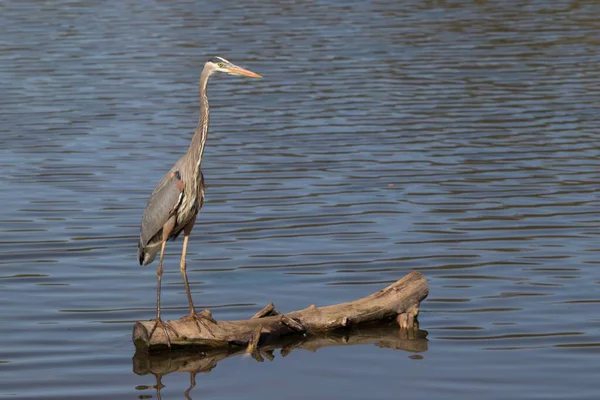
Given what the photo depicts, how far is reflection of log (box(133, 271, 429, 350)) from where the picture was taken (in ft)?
28.7

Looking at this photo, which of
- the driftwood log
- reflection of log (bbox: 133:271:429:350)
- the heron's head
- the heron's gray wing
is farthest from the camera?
the heron's head

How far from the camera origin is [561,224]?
39.5 ft

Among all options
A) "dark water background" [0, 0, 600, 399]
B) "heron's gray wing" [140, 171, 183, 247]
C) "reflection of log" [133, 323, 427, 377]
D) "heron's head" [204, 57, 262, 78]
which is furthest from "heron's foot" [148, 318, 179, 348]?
"heron's head" [204, 57, 262, 78]

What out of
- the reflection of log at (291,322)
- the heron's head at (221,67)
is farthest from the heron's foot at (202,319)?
the heron's head at (221,67)

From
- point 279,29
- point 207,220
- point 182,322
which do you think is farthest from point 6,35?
point 182,322

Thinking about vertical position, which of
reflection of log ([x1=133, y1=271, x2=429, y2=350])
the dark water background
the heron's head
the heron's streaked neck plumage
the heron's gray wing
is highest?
the heron's head

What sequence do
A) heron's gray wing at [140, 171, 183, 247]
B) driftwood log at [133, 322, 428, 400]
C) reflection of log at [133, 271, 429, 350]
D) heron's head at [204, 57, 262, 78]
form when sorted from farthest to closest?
heron's head at [204, 57, 262, 78], heron's gray wing at [140, 171, 183, 247], reflection of log at [133, 271, 429, 350], driftwood log at [133, 322, 428, 400]

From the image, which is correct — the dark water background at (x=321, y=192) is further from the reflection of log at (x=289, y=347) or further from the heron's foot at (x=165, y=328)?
the heron's foot at (x=165, y=328)

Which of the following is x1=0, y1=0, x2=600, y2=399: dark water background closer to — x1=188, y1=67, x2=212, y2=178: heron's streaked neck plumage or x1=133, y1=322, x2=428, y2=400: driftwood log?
x1=133, y1=322, x2=428, y2=400: driftwood log

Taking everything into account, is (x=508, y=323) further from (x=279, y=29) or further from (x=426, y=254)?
(x=279, y=29)

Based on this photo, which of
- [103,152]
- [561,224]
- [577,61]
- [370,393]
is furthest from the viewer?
Result: [577,61]

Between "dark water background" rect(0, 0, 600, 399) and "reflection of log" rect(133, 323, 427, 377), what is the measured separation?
0.10m

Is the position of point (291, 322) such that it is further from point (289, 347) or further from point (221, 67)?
point (221, 67)

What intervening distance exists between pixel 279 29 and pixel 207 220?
1211cm
